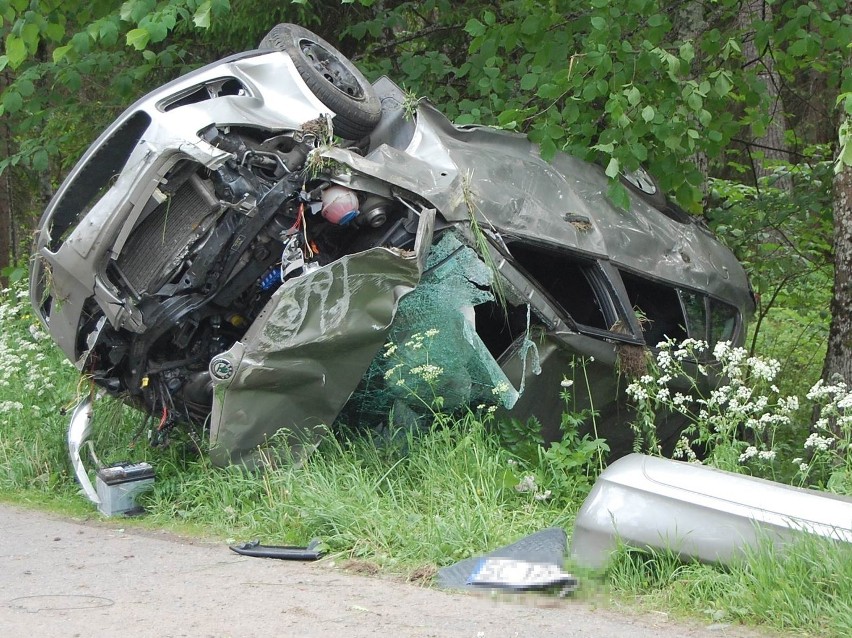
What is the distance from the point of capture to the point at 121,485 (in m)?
5.66

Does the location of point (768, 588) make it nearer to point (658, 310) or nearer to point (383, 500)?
point (383, 500)

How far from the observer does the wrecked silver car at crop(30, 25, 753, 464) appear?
5.17 meters

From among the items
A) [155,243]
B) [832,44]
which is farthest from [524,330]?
[832,44]

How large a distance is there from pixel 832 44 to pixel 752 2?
7.16 feet

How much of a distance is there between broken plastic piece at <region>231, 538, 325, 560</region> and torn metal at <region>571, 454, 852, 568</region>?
1.25 meters

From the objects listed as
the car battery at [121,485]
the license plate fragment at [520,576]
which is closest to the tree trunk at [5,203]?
the car battery at [121,485]

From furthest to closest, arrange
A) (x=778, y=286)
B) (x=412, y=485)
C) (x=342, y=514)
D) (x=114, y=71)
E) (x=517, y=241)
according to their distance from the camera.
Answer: (x=778, y=286) → (x=114, y=71) → (x=517, y=241) → (x=412, y=485) → (x=342, y=514)

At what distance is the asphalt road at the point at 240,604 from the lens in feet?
11.6

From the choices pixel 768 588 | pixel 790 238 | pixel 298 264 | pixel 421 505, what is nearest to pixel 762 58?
pixel 790 238

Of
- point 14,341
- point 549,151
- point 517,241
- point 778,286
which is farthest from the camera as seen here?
point 778,286

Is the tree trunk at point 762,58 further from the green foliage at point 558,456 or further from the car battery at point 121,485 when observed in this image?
the car battery at point 121,485

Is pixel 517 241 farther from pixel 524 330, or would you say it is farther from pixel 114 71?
pixel 114 71

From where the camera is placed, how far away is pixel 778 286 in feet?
32.1

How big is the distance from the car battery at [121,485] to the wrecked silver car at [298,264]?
305 mm
